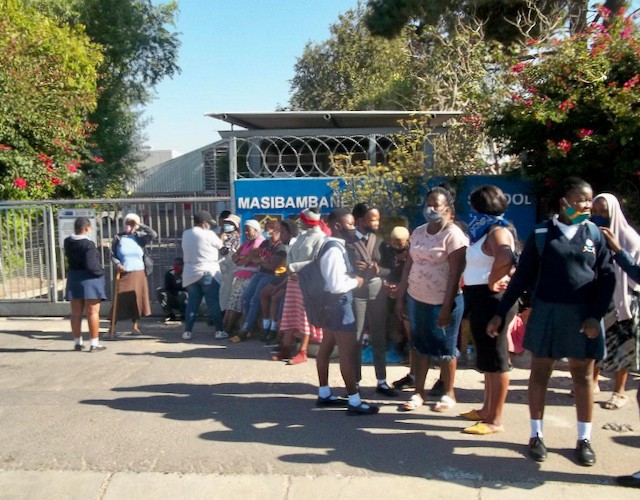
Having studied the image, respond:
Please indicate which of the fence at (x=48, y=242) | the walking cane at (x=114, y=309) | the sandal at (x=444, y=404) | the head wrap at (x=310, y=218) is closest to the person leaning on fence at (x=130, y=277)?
the walking cane at (x=114, y=309)

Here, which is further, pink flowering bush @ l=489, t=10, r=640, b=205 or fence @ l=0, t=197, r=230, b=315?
fence @ l=0, t=197, r=230, b=315

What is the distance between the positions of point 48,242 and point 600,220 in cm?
827

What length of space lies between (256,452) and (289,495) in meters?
0.68

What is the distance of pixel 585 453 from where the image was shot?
4398mm

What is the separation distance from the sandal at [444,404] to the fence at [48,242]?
5356mm

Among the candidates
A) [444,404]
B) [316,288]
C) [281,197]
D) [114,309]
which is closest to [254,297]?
[281,197]

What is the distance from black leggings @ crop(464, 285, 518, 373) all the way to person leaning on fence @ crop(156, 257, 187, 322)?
5.54 meters

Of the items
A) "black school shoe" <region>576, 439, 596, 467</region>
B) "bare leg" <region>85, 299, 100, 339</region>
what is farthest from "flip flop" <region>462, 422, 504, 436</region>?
"bare leg" <region>85, 299, 100, 339</region>

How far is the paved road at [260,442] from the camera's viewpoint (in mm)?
4219

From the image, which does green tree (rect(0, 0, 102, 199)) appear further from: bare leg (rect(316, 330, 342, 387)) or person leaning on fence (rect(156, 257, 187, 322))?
bare leg (rect(316, 330, 342, 387))

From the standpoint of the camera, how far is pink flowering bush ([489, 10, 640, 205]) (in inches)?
296

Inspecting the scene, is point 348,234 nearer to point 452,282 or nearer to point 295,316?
point 452,282

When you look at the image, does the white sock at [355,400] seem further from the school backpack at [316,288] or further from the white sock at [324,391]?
the school backpack at [316,288]

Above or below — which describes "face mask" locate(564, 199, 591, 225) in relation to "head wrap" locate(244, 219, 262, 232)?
below
